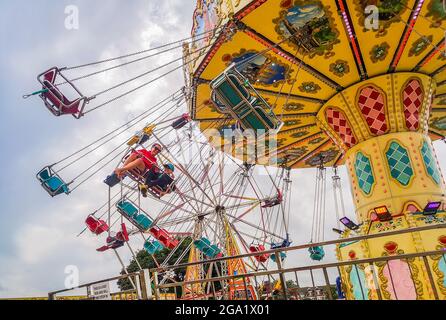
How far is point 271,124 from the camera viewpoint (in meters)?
5.92

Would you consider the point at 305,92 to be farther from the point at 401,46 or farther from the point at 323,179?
the point at 323,179

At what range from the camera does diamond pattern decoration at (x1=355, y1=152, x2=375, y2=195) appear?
791 centimetres

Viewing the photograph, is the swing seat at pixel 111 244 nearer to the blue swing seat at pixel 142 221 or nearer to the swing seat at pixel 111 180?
the blue swing seat at pixel 142 221

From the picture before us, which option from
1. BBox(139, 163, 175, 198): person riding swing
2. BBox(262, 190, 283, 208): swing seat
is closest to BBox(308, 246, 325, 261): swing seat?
BBox(262, 190, 283, 208): swing seat

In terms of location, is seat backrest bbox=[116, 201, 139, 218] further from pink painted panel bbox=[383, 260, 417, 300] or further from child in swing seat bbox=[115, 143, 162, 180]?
pink painted panel bbox=[383, 260, 417, 300]

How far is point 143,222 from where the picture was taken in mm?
11062

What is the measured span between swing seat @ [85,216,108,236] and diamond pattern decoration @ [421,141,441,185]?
397 inches

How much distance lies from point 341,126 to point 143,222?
22.2ft

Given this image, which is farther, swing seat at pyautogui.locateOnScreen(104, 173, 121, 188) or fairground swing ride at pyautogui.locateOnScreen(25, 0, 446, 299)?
swing seat at pyautogui.locateOnScreen(104, 173, 121, 188)

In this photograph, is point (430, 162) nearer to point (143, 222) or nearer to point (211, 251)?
point (211, 251)

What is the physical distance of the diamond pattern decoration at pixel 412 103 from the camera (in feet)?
26.5

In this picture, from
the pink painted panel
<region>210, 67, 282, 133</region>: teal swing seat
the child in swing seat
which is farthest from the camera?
the child in swing seat

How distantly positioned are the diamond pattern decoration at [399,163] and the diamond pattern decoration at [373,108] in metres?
0.51

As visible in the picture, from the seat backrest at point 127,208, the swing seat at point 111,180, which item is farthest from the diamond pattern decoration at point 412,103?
the seat backrest at point 127,208
